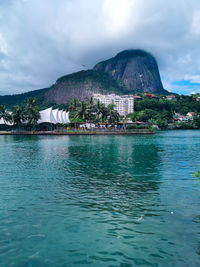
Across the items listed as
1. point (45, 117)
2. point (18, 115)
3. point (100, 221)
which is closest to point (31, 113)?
point (45, 117)

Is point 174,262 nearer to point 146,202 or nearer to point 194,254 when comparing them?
point 194,254

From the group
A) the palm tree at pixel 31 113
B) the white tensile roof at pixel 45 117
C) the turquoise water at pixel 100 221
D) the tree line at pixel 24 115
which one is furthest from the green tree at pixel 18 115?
the turquoise water at pixel 100 221

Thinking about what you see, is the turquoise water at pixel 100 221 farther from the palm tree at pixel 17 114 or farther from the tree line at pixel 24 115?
the palm tree at pixel 17 114

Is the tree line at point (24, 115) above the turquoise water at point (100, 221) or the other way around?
above

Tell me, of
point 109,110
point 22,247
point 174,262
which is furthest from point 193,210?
point 109,110

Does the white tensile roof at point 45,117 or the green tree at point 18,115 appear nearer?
the green tree at point 18,115

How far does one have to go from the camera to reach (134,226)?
10.1 metres

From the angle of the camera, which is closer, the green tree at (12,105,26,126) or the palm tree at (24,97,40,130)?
the palm tree at (24,97,40,130)

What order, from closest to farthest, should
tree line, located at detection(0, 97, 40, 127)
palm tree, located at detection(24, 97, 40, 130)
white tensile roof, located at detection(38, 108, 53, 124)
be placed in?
1. palm tree, located at detection(24, 97, 40, 130)
2. tree line, located at detection(0, 97, 40, 127)
3. white tensile roof, located at detection(38, 108, 53, 124)

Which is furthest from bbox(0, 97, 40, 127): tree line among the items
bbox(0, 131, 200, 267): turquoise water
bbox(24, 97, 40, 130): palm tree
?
bbox(0, 131, 200, 267): turquoise water

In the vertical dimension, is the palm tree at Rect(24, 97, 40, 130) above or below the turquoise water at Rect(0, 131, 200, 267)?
above

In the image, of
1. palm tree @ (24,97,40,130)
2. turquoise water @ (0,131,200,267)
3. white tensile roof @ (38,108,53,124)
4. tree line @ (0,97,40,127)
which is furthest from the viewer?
white tensile roof @ (38,108,53,124)

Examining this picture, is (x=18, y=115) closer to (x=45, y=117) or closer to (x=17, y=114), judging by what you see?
(x=17, y=114)

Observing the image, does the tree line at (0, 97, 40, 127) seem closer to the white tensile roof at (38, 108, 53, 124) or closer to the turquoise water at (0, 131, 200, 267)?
the white tensile roof at (38, 108, 53, 124)
